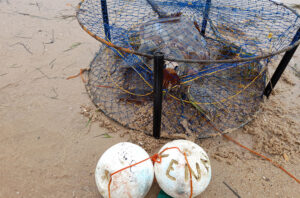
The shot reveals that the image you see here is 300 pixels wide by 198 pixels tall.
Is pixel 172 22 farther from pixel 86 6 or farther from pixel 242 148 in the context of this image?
pixel 242 148

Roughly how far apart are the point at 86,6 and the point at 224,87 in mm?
2052

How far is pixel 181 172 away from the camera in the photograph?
124cm

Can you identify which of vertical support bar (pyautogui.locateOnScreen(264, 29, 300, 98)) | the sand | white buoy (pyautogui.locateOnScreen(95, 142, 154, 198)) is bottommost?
the sand

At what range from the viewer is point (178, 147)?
1328 mm

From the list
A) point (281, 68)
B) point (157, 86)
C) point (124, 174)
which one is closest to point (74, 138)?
point (124, 174)

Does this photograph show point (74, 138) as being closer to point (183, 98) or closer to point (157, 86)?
point (157, 86)

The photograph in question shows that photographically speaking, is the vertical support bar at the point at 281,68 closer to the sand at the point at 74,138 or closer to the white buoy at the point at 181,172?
the sand at the point at 74,138

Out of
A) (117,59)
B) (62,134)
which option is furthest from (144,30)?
(62,134)

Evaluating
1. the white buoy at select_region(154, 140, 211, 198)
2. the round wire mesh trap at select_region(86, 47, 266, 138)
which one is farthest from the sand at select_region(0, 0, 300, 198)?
the white buoy at select_region(154, 140, 211, 198)

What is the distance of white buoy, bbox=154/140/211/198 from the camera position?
1.24m

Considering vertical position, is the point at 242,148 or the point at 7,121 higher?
the point at 7,121

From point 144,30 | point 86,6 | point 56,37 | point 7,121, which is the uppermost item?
point 86,6

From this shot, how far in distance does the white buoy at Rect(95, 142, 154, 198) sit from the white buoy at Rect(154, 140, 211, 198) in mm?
103

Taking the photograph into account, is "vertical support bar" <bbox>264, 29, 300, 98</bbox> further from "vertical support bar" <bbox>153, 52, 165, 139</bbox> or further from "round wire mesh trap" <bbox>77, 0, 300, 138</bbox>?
"vertical support bar" <bbox>153, 52, 165, 139</bbox>
